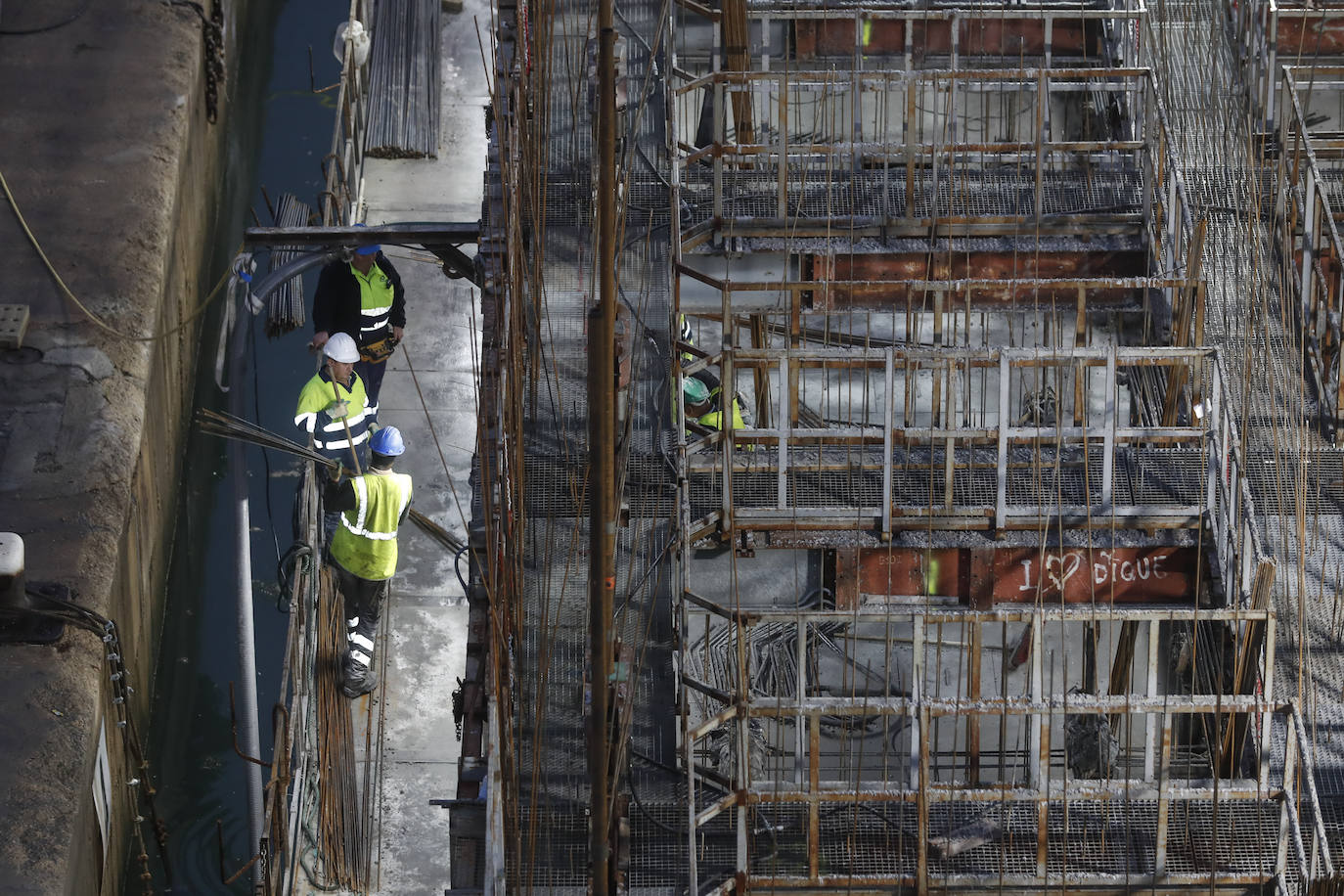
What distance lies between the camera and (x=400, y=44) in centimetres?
2527

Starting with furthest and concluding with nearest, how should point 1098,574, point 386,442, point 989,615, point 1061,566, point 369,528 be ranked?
point 369,528
point 386,442
point 1098,574
point 1061,566
point 989,615

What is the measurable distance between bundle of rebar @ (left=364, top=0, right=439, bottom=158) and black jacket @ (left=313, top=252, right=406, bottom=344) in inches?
252

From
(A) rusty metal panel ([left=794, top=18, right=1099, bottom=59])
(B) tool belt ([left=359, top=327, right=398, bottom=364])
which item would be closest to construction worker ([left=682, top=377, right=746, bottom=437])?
(B) tool belt ([left=359, top=327, right=398, bottom=364])

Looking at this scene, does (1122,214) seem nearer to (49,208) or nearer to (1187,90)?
(1187,90)

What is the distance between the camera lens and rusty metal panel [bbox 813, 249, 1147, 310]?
1716 centimetres

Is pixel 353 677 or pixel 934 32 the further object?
pixel 934 32

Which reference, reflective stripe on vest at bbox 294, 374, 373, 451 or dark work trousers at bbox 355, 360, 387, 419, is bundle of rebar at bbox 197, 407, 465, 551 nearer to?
reflective stripe on vest at bbox 294, 374, 373, 451

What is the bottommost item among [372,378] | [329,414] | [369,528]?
[369,528]

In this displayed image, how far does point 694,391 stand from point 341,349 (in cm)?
264

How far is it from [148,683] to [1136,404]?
7973mm

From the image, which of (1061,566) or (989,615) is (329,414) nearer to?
(1061,566)

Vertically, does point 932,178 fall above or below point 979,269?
above

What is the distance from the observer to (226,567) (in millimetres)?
20328

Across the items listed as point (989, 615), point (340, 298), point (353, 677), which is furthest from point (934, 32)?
point (989, 615)
